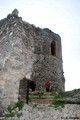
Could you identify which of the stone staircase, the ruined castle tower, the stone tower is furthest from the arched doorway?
the stone tower

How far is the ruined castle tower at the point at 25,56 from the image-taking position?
977cm

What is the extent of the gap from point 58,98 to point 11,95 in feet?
6.35

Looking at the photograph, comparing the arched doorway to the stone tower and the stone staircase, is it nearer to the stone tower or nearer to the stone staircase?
the stone staircase

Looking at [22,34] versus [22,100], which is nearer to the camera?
[22,100]

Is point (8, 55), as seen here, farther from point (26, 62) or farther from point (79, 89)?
point (79, 89)

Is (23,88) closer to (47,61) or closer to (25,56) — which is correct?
(25,56)

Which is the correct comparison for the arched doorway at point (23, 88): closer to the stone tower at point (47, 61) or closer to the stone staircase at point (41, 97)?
the stone staircase at point (41, 97)

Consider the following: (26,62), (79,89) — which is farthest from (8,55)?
(79,89)

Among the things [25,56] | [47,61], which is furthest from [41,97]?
[47,61]

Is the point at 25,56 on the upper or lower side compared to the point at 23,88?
upper

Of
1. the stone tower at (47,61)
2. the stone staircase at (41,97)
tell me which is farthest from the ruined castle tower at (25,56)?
the stone staircase at (41,97)

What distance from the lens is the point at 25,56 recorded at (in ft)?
35.2

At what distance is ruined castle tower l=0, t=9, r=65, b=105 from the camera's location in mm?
9774

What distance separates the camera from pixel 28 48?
11.2 m
